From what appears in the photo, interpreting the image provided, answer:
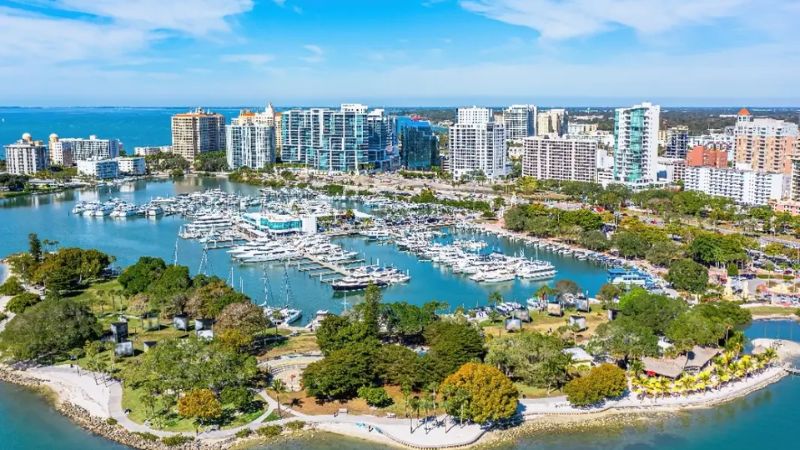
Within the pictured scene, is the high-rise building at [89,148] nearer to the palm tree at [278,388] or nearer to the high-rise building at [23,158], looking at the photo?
the high-rise building at [23,158]

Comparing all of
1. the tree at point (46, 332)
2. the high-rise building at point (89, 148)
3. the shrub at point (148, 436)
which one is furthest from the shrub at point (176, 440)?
the high-rise building at point (89, 148)

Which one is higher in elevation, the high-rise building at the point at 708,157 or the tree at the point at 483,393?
the high-rise building at the point at 708,157

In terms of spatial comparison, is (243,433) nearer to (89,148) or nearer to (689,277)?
(689,277)

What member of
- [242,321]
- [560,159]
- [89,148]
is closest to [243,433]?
[242,321]

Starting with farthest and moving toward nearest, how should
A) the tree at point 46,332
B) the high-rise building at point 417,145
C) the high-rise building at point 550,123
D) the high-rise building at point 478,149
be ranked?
1. the high-rise building at point 550,123
2. the high-rise building at point 417,145
3. the high-rise building at point 478,149
4. the tree at point 46,332

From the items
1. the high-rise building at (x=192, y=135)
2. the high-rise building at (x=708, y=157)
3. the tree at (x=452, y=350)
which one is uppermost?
the high-rise building at (x=192, y=135)

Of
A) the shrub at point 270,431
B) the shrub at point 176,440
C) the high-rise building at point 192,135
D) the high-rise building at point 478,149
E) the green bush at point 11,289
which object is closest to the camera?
the shrub at point 176,440
